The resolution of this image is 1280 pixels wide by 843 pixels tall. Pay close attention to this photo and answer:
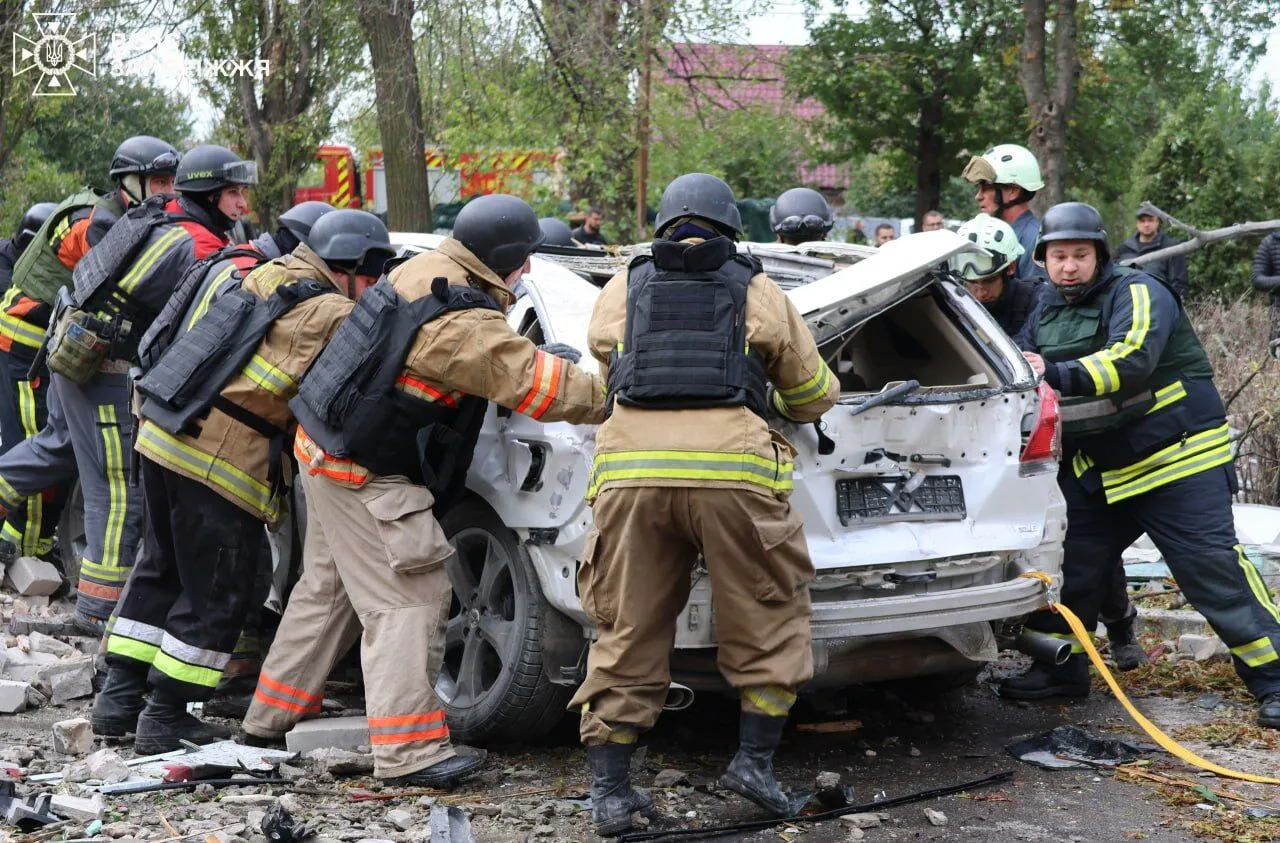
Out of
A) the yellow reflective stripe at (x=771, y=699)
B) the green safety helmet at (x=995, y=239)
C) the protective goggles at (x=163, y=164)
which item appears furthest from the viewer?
the protective goggles at (x=163, y=164)

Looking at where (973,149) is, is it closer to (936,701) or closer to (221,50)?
(221,50)

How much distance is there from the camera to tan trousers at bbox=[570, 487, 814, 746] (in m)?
3.99

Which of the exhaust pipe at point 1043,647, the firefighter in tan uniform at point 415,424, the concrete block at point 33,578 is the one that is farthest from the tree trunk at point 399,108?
the exhaust pipe at point 1043,647

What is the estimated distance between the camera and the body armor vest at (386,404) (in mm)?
4398

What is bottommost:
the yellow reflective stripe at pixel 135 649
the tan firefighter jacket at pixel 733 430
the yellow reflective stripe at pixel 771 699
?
the yellow reflective stripe at pixel 135 649

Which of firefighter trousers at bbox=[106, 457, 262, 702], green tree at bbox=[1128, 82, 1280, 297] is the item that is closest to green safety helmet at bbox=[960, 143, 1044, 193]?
firefighter trousers at bbox=[106, 457, 262, 702]

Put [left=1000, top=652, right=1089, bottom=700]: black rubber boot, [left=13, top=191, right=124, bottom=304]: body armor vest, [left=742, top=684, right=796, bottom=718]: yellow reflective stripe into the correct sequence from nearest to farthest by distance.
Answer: [left=742, top=684, right=796, bottom=718]: yellow reflective stripe
[left=1000, top=652, right=1089, bottom=700]: black rubber boot
[left=13, top=191, right=124, bottom=304]: body armor vest

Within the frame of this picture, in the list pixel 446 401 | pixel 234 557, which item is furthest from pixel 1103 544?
pixel 234 557

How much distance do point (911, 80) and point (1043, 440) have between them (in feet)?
59.1

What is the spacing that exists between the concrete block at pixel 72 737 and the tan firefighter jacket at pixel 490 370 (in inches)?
64.9

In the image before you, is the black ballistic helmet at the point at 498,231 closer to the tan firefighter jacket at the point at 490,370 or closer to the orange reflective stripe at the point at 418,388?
the tan firefighter jacket at the point at 490,370

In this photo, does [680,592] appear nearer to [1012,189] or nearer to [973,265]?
[973,265]

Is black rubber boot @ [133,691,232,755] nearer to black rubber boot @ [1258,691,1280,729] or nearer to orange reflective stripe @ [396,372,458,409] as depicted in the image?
orange reflective stripe @ [396,372,458,409]

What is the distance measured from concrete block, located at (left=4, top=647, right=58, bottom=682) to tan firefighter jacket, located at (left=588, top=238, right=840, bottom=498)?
2817mm
